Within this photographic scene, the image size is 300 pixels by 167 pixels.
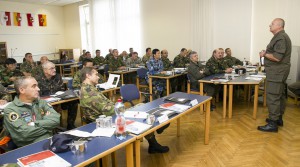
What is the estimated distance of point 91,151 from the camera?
169 cm

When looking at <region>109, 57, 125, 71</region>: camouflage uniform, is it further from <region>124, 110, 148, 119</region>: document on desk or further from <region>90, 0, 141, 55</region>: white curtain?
<region>124, 110, 148, 119</region>: document on desk

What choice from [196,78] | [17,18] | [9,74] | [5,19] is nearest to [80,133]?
[196,78]

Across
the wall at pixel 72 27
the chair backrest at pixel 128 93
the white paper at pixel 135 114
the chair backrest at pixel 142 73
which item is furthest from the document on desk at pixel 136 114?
the wall at pixel 72 27

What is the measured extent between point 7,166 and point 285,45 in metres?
3.64

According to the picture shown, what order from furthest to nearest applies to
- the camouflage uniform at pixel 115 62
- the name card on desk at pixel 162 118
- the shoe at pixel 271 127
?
the camouflage uniform at pixel 115 62, the shoe at pixel 271 127, the name card on desk at pixel 162 118

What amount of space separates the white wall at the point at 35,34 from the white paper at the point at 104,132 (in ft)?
32.7

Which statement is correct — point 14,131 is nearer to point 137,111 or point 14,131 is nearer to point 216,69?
point 137,111

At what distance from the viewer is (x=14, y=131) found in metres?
2.07

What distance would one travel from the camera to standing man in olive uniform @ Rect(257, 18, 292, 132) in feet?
11.3

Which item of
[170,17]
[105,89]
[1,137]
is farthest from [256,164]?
[170,17]

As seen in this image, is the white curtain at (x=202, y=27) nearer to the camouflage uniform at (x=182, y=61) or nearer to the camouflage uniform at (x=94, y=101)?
the camouflage uniform at (x=182, y=61)

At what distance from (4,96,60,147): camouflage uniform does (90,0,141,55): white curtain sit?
739 cm

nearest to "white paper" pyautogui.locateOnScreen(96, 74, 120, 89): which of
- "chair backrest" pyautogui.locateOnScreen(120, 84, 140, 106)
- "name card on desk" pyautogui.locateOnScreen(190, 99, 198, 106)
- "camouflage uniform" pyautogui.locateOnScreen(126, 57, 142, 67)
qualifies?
"chair backrest" pyautogui.locateOnScreen(120, 84, 140, 106)

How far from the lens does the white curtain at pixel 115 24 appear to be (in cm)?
943
